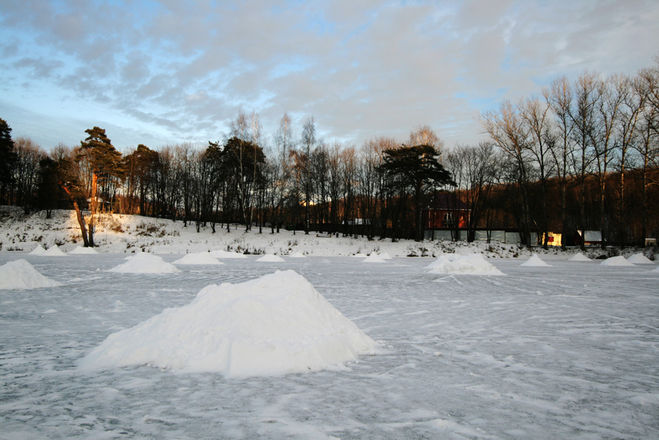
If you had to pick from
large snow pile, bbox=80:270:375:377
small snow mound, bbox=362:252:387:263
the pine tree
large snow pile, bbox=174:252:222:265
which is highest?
the pine tree

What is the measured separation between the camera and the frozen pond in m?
2.67

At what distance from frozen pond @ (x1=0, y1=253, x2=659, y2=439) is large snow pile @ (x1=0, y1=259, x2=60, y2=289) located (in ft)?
9.38

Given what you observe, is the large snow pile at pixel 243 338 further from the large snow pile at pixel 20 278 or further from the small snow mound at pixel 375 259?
the small snow mound at pixel 375 259

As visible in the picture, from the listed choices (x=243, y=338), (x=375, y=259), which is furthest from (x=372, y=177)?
(x=243, y=338)

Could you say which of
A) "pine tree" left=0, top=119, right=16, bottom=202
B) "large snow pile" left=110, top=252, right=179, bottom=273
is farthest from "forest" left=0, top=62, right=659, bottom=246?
"large snow pile" left=110, top=252, right=179, bottom=273

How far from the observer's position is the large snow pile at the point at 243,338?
3932 millimetres

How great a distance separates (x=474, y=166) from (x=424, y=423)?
45.0 m

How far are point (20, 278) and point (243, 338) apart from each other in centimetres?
866

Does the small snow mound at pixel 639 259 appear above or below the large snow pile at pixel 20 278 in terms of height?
below

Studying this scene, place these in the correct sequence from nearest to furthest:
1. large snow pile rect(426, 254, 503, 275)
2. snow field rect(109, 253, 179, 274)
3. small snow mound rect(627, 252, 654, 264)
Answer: snow field rect(109, 253, 179, 274) < large snow pile rect(426, 254, 503, 275) < small snow mound rect(627, 252, 654, 264)

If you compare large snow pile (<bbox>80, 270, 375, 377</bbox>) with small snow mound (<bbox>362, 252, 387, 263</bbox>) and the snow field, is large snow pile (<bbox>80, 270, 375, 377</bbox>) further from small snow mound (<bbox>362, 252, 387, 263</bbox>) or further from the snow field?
small snow mound (<bbox>362, 252, 387, 263</bbox>)

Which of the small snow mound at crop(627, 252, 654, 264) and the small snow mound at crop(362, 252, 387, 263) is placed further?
the small snow mound at crop(627, 252, 654, 264)

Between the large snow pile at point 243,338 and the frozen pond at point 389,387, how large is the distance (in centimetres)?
21

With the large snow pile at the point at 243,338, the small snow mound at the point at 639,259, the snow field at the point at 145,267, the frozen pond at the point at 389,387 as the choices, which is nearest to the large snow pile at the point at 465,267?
the frozen pond at the point at 389,387
